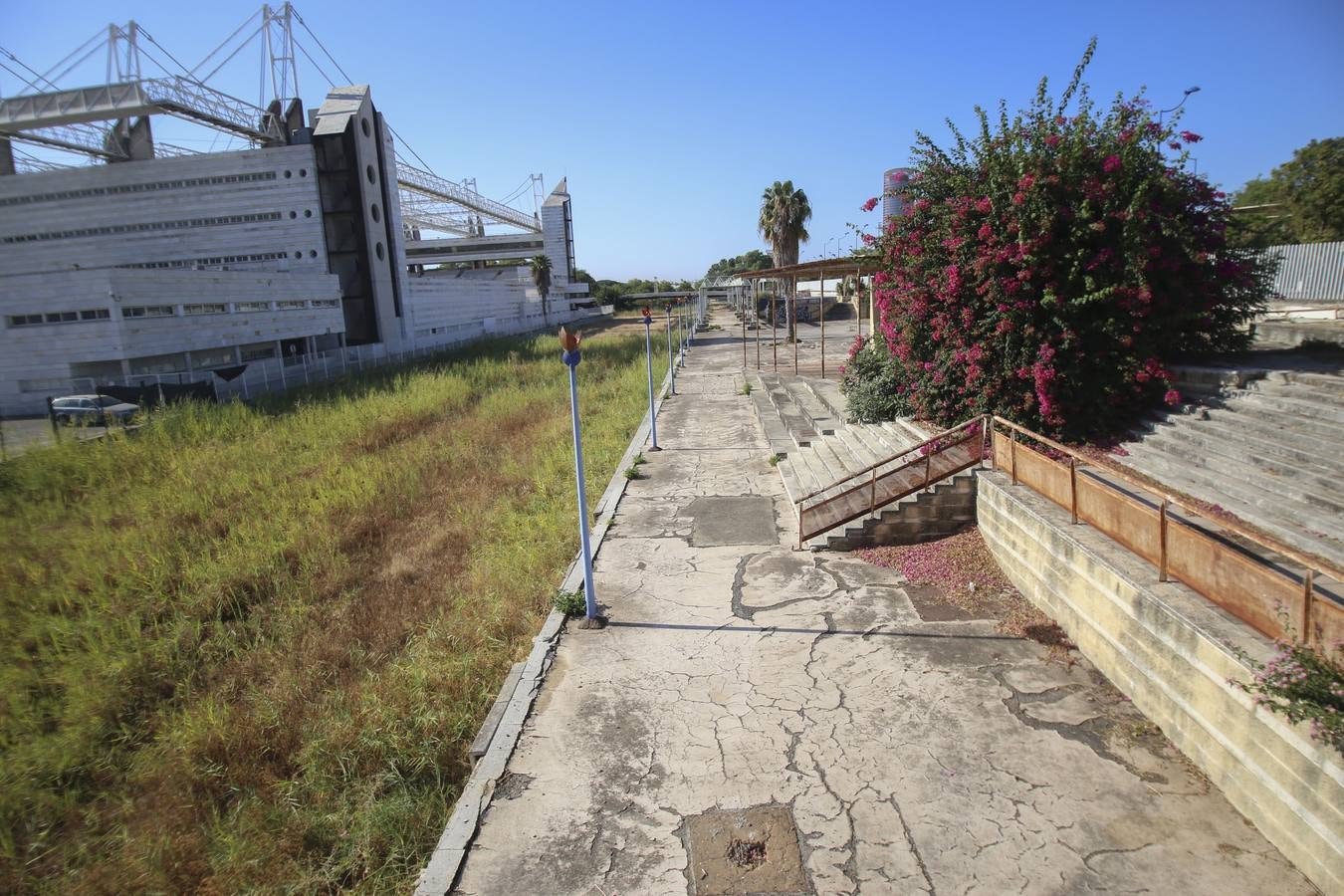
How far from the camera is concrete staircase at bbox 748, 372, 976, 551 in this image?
8734 millimetres

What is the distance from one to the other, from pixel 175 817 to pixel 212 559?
526cm

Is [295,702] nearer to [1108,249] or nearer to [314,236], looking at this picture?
[1108,249]

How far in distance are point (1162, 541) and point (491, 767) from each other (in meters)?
5.49

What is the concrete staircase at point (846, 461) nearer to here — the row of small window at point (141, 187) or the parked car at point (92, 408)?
the parked car at point (92, 408)

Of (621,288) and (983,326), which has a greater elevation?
(621,288)

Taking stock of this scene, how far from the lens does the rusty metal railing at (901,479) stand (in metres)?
8.73

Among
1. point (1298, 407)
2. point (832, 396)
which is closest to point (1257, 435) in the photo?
point (1298, 407)

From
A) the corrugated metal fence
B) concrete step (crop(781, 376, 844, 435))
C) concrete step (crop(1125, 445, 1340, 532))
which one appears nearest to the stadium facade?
concrete step (crop(781, 376, 844, 435))

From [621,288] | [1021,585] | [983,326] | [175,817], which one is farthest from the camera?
[621,288]

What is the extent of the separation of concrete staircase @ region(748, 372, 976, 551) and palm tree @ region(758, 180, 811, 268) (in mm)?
26110

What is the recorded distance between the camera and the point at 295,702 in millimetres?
6164

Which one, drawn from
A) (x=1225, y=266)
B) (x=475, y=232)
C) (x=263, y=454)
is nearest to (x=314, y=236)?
(x=263, y=454)

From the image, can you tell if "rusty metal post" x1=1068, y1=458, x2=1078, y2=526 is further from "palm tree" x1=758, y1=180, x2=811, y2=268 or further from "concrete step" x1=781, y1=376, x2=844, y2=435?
"palm tree" x1=758, y1=180, x2=811, y2=268

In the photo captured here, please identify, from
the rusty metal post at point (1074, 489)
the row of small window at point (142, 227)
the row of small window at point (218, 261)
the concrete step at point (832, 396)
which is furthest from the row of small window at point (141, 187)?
the rusty metal post at point (1074, 489)
